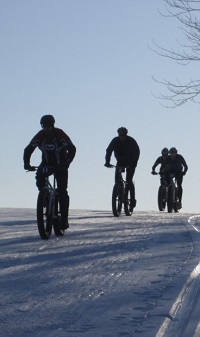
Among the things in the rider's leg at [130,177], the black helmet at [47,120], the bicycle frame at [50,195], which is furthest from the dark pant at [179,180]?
the black helmet at [47,120]

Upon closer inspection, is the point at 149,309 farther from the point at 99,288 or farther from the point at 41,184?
the point at 41,184

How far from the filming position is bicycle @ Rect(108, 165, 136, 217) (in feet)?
73.0

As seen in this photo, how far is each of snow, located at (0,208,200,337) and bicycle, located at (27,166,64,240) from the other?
0.51ft

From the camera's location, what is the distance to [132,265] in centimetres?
1039

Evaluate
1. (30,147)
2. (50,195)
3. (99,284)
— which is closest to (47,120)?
(30,147)

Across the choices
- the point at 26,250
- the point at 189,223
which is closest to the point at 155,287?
the point at 26,250

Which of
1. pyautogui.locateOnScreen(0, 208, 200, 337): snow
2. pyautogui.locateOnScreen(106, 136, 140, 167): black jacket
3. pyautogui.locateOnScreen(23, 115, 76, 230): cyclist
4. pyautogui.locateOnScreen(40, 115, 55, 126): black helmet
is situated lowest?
pyautogui.locateOnScreen(0, 208, 200, 337): snow

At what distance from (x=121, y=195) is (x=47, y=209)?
853cm

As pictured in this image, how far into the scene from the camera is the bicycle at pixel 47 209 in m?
13.7

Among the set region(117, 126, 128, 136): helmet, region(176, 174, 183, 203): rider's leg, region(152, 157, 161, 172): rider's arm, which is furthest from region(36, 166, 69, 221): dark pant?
region(152, 157, 161, 172): rider's arm

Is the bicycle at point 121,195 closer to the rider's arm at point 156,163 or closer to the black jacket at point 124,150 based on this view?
the black jacket at point 124,150

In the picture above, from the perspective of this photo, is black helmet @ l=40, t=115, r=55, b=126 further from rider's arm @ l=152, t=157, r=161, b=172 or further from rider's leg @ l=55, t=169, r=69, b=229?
rider's arm @ l=152, t=157, r=161, b=172

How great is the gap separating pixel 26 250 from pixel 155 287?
11.7ft

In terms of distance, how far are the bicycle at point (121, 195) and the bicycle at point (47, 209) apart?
763 cm
